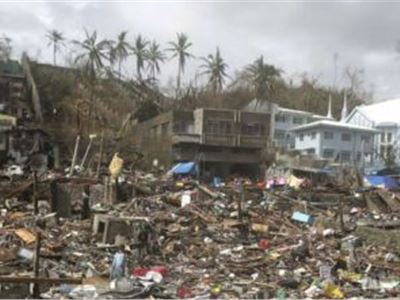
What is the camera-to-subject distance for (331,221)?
87.7ft

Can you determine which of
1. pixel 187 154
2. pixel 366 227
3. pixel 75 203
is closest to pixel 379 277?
pixel 366 227

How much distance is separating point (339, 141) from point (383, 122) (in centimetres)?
665

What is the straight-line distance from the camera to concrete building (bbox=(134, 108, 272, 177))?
59875 mm

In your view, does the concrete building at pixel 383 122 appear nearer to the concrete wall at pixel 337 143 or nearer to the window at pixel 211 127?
the concrete wall at pixel 337 143

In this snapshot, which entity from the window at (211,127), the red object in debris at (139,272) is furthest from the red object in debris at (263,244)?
the window at (211,127)

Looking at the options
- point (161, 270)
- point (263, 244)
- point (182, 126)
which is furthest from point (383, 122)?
point (161, 270)

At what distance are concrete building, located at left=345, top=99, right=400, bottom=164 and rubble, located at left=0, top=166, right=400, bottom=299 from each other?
125 feet

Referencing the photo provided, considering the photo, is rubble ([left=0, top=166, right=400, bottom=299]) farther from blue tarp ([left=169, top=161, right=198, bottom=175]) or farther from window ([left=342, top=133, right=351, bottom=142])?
window ([left=342, top=133, right=351, bottom=142])

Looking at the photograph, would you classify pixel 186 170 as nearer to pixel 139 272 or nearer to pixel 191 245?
pixel 191 245

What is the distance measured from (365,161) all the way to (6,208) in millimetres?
50691

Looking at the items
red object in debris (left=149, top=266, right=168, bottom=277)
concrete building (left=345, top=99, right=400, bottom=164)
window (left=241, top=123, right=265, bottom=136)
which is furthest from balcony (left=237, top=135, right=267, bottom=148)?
red object in debris (left=149, top=266, right=168, bottom=277)

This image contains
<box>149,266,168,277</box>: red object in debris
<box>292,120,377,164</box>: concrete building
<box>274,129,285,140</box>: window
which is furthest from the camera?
<box>274,129,285,140</box>: window

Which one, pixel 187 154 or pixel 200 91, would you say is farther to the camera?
pixel 200 91

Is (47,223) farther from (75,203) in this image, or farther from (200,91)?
(200,91)
